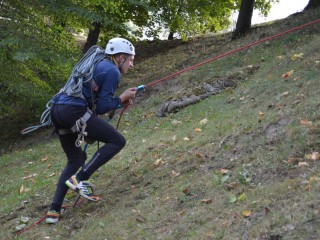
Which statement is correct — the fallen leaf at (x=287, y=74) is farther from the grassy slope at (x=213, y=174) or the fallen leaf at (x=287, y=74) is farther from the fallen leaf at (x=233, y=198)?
the fallen leaf at (x=233, y=198)

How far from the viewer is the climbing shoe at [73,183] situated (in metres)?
6.37

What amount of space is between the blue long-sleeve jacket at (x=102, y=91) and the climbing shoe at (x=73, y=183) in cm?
96

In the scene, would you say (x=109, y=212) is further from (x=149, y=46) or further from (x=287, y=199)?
(x=149, y=46)

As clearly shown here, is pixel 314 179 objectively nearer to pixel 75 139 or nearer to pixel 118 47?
pixel 118 47

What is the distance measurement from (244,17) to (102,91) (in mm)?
12745

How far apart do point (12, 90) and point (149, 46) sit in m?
11.1

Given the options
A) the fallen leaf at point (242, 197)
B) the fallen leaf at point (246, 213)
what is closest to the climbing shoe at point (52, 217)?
the fallen leaf at point (242, 197)

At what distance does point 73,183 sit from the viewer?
640 centimetres

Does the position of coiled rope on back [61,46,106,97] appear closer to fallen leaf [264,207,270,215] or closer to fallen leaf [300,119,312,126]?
fallen leaf [264,207,270,215]

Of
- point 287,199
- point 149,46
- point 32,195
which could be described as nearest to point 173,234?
point 287,199

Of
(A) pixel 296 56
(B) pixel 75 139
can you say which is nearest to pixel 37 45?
(A) pixel 296 56

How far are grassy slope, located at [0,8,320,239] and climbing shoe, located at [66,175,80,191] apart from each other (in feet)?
1.65

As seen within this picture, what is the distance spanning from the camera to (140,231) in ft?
18.5

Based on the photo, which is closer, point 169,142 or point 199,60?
point 169,142
